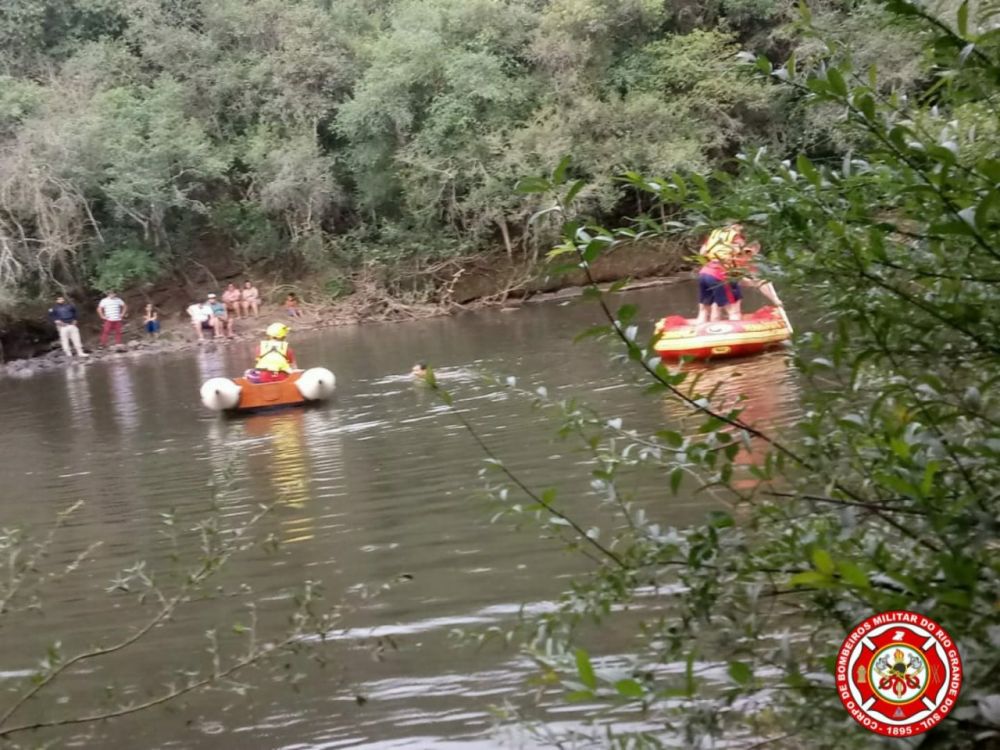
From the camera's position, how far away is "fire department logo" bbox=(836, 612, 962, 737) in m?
1.87

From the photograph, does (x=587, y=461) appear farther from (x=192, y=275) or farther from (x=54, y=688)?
(x=192, y=275)

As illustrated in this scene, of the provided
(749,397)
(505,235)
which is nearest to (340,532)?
(749,397)

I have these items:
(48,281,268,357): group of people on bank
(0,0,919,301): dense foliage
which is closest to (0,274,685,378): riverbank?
(48,281,268,357): group of people on bank

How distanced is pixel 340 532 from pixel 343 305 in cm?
2218

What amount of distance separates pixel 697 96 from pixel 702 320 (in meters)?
17.3

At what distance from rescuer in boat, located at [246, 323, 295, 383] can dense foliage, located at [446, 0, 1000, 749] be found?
1110 centimetres

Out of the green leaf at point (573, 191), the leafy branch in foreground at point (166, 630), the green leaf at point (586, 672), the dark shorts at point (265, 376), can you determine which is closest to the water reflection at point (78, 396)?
the dark shorts at point (265, 376)

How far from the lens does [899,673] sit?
1.94m

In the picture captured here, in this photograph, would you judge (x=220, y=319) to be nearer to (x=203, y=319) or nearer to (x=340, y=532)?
(x=203, y=319)

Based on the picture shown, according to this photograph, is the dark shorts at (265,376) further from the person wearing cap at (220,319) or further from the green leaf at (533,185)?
the person wearing cap at (220,319)

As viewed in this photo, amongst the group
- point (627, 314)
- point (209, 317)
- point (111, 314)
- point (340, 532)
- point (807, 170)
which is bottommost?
point (340, 532)

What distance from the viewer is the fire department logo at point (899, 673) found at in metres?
1.87

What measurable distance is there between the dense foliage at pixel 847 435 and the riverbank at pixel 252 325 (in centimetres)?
2133

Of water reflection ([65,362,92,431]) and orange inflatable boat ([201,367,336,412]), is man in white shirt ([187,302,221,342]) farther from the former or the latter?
orange inflatable boat ([201,367,336,412])
